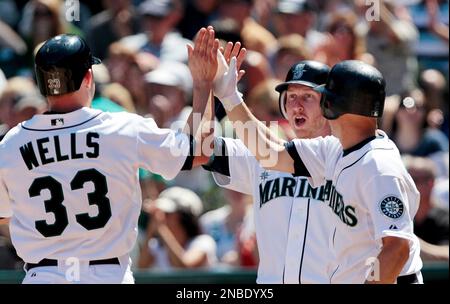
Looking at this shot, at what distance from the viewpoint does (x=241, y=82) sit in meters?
9.88

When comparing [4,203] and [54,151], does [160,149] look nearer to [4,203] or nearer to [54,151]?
[54,151]

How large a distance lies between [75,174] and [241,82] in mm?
5059

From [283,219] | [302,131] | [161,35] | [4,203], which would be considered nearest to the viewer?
[4,203]

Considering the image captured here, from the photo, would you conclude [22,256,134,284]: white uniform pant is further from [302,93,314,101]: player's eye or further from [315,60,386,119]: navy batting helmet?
[302,93,314,101]: player's eye

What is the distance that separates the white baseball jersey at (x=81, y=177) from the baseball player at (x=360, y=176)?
745 millimetres

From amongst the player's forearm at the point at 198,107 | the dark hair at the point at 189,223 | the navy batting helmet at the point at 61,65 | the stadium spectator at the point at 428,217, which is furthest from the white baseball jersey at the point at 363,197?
the stadium spectator at the point at 428,217

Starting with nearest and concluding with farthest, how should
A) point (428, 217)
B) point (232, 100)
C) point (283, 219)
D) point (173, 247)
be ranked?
point (232, 100) < point (283, 219) < point (173, 247) < point (428, 217)

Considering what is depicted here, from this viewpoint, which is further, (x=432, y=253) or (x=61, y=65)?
(x=432, y=253)

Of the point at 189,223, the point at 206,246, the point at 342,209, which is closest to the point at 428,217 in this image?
the point at 206,246

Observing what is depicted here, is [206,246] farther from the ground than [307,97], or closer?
closer

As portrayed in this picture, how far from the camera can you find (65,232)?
4.93 m

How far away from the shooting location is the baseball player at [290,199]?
5961 mm

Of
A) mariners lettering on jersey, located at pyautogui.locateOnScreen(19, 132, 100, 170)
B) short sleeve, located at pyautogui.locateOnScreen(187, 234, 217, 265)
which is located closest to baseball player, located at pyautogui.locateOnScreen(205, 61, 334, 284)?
mariners lettering on jersey, located at pyautogui.locateOnScreen(19, 132, 100, 170)
